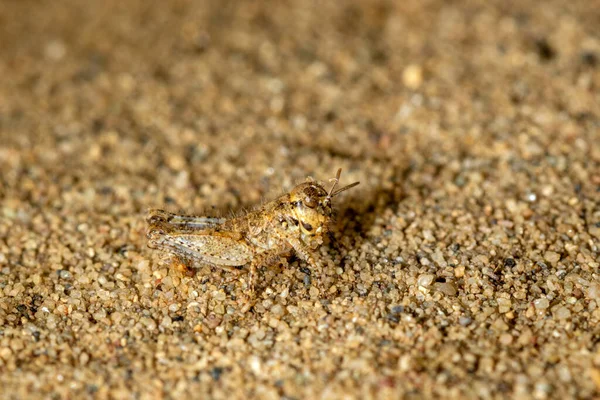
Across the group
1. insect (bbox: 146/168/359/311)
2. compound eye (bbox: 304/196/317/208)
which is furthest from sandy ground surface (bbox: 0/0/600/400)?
compound eye (bbox: 304/196/317/208)

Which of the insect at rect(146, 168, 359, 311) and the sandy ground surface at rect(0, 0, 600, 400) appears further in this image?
the insect at rect(146, 168, 359, 311)

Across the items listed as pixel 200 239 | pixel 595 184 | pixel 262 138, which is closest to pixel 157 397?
pixel 200 239

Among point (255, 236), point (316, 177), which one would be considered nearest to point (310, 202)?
point (255, 236)

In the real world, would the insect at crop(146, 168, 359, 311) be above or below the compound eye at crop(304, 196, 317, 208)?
below

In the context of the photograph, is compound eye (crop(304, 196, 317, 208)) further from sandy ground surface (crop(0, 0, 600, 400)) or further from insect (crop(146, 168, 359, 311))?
sandy ground surface (crop(0, 0, 600, 400))

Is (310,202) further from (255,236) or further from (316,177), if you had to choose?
(316,177)
